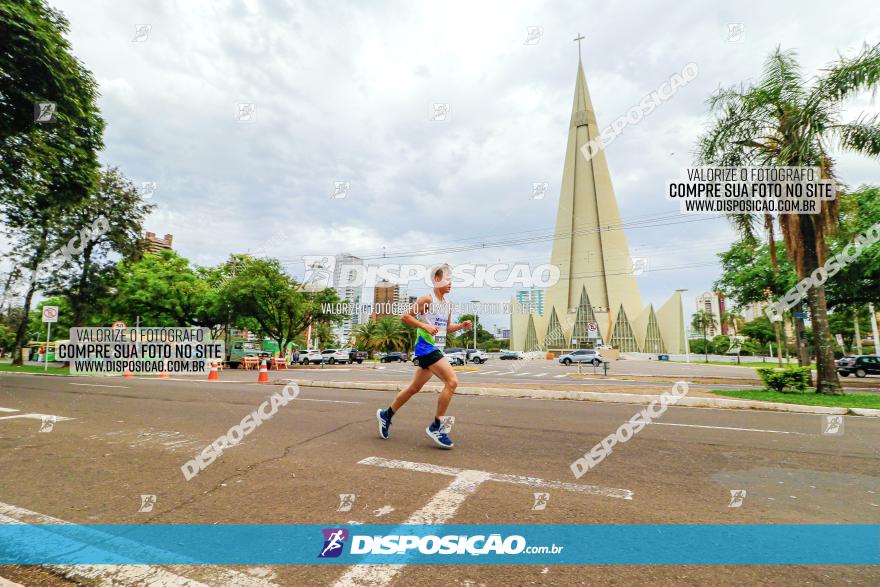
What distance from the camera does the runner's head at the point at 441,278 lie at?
505cm

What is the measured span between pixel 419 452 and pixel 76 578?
117 inches

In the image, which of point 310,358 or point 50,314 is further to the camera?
point 310,358

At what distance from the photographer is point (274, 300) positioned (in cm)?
3269

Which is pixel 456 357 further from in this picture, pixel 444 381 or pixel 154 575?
pixel 154 575

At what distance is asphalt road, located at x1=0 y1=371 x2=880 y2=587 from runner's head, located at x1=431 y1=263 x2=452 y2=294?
6.32 feet

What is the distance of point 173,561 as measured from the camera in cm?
225

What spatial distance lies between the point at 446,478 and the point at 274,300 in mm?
32082

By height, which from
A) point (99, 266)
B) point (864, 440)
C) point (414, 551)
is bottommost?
point (864, 440)

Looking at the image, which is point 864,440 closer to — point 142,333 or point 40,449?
point 40,449

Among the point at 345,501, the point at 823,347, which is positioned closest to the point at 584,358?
the point at 823,347

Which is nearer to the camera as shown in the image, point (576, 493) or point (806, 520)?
point (806, 520)

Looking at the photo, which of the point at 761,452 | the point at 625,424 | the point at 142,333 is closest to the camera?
the point at 761,452

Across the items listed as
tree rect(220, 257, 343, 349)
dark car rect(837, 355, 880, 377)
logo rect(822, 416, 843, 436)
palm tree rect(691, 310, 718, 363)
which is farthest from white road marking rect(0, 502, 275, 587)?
palm tree rect(691, 310, 718, 363)

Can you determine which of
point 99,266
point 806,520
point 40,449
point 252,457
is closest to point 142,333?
point 99,266
